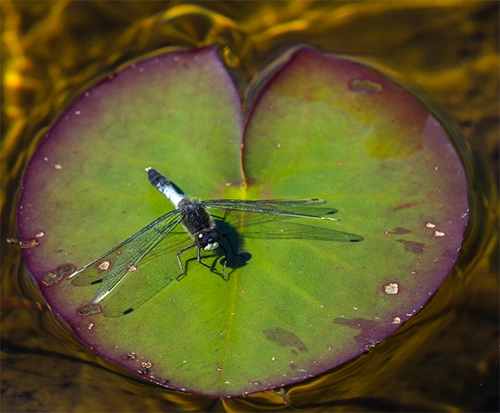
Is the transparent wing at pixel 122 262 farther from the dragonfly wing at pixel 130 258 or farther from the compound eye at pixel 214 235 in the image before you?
the compound eye at pixel 214 235

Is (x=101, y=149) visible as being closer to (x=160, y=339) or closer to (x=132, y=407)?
(x=160, y=339)

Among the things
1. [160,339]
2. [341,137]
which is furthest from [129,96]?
[160,339]

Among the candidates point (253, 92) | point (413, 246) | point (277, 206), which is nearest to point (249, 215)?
point (277, 206)

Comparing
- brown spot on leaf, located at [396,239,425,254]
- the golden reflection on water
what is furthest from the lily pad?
the golden reflection on water

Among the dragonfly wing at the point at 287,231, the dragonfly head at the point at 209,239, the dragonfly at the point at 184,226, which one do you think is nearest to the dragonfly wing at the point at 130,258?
the dragonfly at the point at 184,226

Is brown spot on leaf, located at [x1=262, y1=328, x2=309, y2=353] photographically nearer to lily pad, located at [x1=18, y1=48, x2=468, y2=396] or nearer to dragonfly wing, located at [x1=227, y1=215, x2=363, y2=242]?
lily pad, located at [x1=18, y1=48, x2=468, y2=396]

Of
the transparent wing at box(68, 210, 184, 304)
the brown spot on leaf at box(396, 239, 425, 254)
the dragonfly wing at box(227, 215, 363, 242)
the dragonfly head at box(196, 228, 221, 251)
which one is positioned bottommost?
the brown spot on leaf at box(396, 239, 425, 254)

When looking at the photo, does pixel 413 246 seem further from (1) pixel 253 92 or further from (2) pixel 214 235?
(1) pixel 253 92
